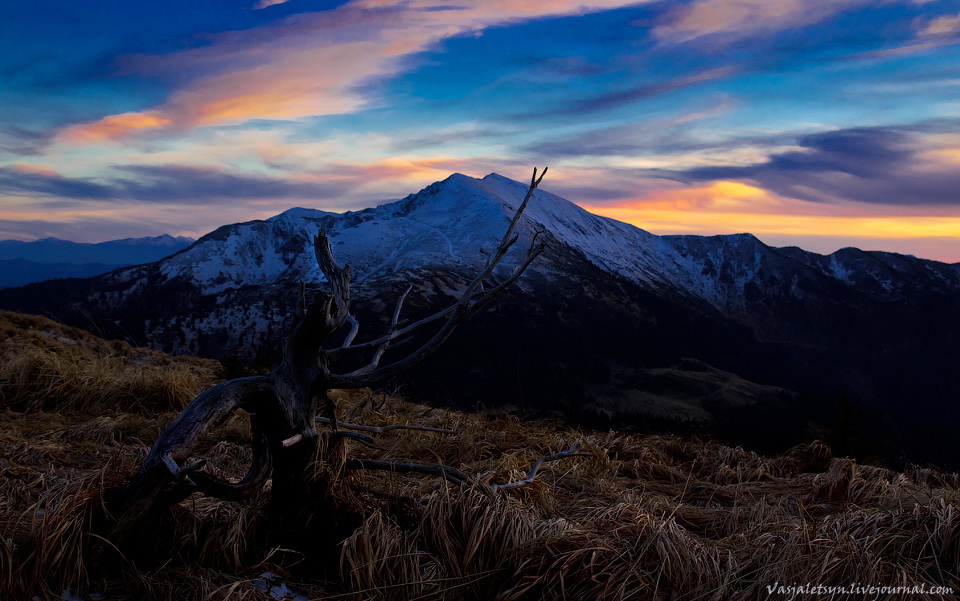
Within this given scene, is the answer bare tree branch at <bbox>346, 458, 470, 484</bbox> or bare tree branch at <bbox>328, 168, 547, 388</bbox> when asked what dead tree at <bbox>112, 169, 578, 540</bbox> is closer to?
bare tree branch at <bbox>328, 168, 547, 388</bbox>

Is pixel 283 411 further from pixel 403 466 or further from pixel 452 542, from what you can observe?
pixel 452 542

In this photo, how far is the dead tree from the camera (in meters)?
3.38

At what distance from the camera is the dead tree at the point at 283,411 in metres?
3.38

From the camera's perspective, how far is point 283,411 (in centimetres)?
386

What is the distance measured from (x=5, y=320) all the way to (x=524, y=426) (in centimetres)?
1141

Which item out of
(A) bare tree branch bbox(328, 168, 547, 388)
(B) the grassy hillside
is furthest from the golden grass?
(A) bare tree branch bbox(328, 168, 547, 388)

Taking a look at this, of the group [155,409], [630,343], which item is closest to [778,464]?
[155,409]

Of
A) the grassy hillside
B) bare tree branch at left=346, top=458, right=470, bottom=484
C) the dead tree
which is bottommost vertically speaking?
the grassy hillside

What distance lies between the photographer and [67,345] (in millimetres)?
11305

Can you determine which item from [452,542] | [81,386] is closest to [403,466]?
[452,542]

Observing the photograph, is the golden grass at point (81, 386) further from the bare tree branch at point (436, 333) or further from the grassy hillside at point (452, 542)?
the bare tree branch at point (436, 333)

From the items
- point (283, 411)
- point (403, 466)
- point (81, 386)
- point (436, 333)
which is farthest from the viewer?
point (81, 386)

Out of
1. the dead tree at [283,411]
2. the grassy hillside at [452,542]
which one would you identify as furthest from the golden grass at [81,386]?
the dead tree at [283,411]

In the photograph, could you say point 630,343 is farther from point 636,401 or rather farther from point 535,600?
point 535,600
